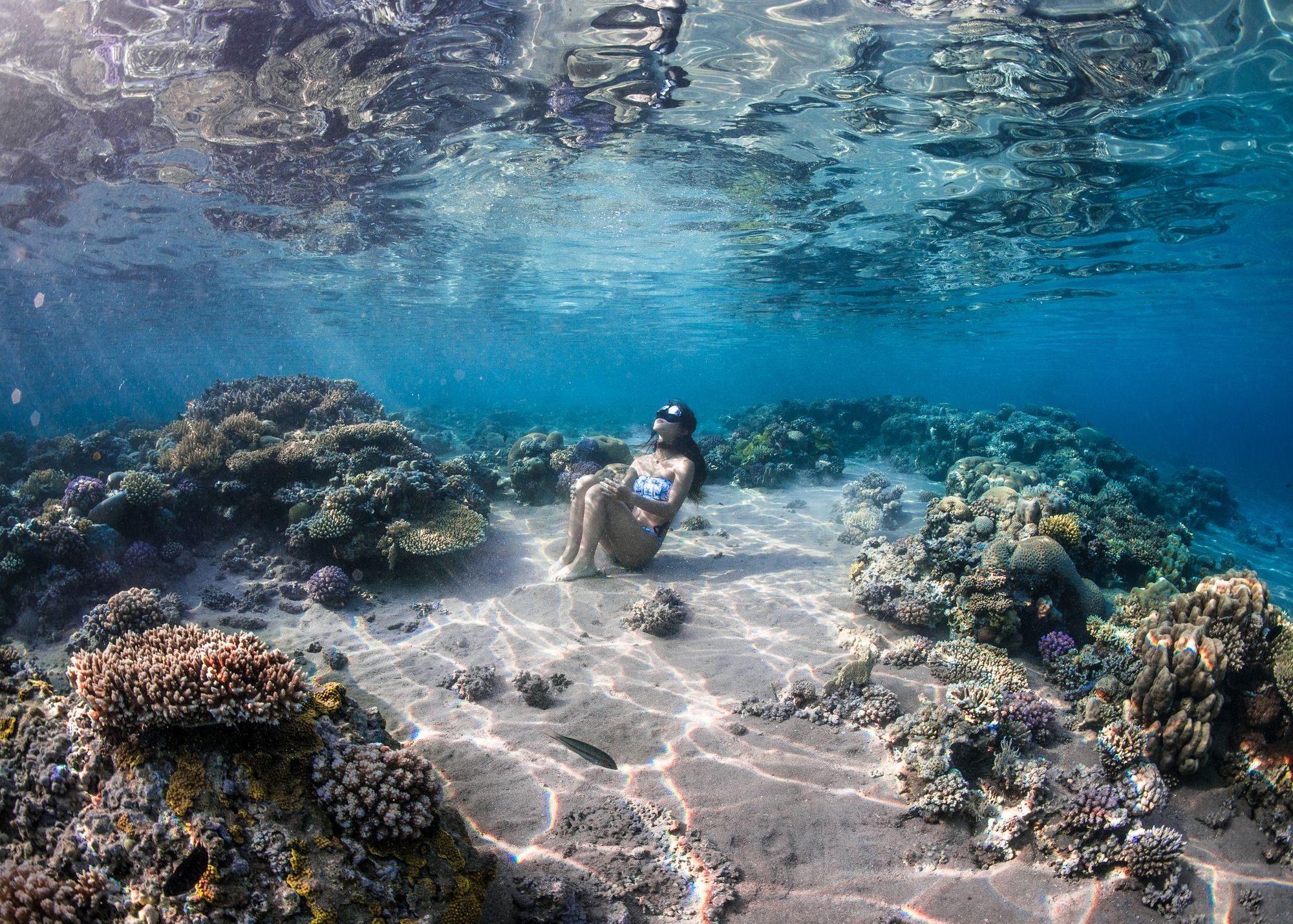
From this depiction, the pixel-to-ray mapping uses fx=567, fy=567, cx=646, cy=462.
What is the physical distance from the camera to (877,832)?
14.0ft

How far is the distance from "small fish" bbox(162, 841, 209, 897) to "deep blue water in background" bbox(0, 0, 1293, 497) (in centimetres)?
1022

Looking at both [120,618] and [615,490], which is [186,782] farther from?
[615,490]

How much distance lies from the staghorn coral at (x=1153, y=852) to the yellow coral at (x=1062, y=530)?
443 centimetres

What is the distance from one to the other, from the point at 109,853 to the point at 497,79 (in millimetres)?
11501

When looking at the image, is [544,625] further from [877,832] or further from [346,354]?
[346,354]

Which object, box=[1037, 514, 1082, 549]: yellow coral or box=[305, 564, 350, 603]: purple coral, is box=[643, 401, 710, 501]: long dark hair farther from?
box=[305, 564, 350, 603]: purple coral

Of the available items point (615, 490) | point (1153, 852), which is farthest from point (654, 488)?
point (1153, 852)

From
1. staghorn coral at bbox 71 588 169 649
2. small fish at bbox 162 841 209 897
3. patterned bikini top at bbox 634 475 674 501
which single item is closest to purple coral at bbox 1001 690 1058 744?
patterned bikini top at bbox 634 475 674 501

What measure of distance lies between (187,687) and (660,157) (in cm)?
1373

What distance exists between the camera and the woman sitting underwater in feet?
27.2

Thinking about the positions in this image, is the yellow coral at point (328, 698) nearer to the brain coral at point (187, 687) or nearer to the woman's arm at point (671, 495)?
the brain coral at point (187, 687)

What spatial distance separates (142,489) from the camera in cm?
858

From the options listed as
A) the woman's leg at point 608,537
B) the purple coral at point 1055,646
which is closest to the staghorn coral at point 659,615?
the woman's leg at point 608,537

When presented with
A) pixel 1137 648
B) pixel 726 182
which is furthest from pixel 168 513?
pixel 726 182
